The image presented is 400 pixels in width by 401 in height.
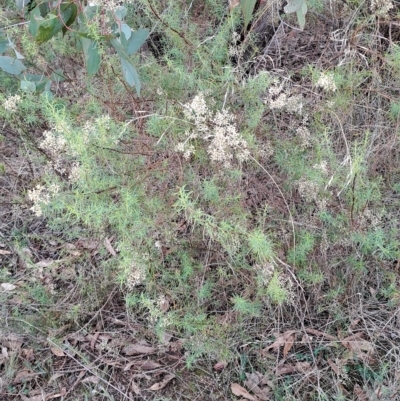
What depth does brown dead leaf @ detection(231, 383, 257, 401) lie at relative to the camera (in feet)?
7.27

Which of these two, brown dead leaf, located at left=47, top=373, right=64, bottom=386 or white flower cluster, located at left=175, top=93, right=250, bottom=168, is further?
brown dead leaf, located at left=47, top=373, right=64, bottom=386

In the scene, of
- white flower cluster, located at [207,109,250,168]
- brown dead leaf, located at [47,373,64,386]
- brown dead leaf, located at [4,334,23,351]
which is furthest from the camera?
brown dead leaf, located at [4,334,23,351]

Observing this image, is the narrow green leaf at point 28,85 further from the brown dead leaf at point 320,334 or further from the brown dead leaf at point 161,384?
the brown dead leaf at point 320,334

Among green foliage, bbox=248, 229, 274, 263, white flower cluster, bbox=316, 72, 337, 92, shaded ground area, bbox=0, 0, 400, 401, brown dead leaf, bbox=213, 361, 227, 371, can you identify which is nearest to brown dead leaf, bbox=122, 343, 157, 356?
shaded ground area, bbox=0, 0, 400, 401

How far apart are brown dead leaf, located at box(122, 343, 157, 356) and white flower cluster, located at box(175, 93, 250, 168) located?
3.43 feet

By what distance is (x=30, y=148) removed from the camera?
109 inches

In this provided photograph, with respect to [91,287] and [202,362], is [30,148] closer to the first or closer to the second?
[91,287]

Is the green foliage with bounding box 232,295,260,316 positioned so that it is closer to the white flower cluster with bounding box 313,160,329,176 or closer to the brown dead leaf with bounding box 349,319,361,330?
the brown dead leaf with bounding box 349,319,361,330

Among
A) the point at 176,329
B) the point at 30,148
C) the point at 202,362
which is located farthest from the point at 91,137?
the point at 202,362

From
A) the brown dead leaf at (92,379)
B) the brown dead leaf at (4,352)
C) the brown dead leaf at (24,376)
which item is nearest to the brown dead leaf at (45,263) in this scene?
the brown dead leaf at (4,352)

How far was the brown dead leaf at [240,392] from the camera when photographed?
87.3 inches

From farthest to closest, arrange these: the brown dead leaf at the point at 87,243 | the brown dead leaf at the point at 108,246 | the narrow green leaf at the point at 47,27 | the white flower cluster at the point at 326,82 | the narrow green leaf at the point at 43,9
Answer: the brown dead leaf at the point at 87,243
the brown dead leaf at the point at 108,246
the white flower cluster at the point at 326,82
the narrow green leaf at the point at 43,9
the narrow green leaf at the point at 47,27

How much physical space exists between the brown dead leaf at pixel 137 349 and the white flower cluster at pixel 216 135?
1.04 metres

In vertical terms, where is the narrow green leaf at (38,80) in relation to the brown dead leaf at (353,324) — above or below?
above
